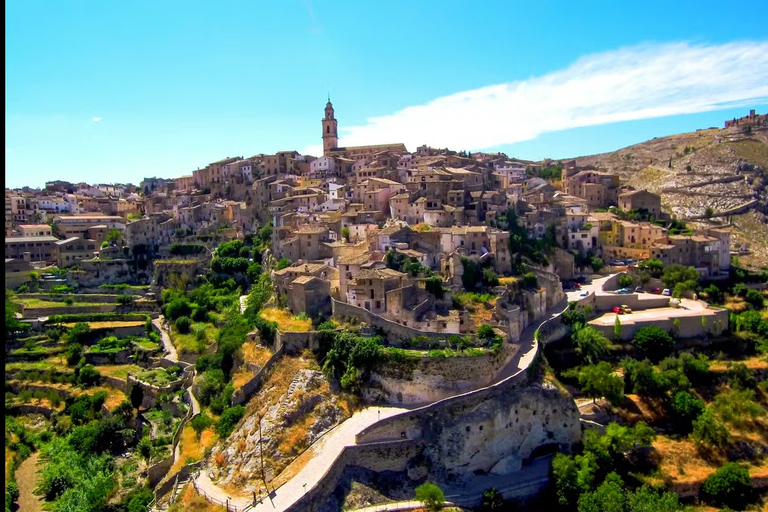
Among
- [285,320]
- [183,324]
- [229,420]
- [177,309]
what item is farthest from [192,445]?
[177,309]

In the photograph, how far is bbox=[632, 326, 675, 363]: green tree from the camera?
110ft

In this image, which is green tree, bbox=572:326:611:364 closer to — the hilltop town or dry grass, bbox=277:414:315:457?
the hilltop town

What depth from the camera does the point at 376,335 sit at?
2850 cm

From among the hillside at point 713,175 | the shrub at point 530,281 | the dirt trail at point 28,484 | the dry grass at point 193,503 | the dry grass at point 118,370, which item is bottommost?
the dirt trail at point 28,484

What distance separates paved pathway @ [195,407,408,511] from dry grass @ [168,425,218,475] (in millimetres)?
1452

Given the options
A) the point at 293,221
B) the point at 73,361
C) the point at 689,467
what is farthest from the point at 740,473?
the point at 73,361

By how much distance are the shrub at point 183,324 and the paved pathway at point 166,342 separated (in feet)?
3.41

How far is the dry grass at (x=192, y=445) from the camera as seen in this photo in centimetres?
2542

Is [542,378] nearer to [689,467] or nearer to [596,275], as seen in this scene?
[689,467]

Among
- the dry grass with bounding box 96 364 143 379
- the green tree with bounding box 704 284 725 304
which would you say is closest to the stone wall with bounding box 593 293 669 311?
the green tree with bounding box 704 284 725 304

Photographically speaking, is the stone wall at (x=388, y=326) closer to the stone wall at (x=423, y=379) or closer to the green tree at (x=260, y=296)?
the stone wall at (x=423, y=379)

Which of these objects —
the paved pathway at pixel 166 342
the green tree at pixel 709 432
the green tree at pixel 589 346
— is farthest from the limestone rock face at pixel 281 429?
the green tree at pixel 709 432

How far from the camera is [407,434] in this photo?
24844 mm

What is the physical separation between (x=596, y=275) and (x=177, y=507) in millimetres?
30745
